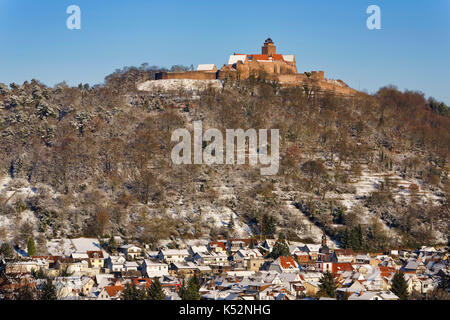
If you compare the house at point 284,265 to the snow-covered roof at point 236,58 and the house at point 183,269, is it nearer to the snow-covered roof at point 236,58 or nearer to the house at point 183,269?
the house at point 183,269

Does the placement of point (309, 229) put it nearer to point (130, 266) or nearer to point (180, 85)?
point (130, 266)

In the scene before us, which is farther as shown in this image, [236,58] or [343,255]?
[236,58]

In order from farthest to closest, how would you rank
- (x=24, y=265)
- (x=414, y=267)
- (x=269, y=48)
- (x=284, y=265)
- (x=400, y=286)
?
(x=269, y=48) → (x=414, y=267) → (x=284, y=265) → (x=24, y=265) → (x=400, y=286)

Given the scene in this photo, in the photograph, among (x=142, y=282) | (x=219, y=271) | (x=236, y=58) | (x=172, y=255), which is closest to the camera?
(x=142, y=282)

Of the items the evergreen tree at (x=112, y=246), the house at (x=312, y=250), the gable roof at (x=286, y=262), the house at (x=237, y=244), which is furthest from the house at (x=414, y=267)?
the evergreen tree at (x=112, y=246)


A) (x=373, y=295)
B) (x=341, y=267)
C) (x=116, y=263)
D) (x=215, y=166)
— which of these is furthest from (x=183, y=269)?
(x=215, y=166)
